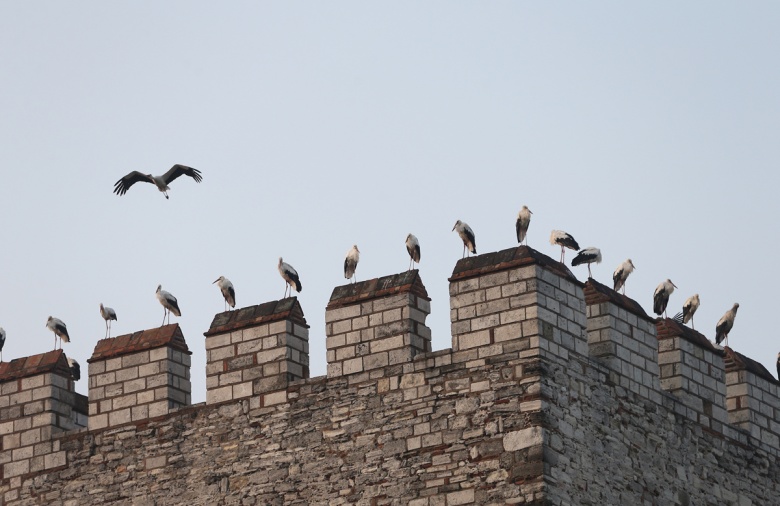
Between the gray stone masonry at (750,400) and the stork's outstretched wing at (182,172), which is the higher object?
the stork's outstretched wing at (182,172)

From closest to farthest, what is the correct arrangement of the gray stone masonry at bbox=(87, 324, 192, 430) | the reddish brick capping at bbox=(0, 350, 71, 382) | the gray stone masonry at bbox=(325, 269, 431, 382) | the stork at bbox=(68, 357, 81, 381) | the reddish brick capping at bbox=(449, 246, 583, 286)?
the reddish brick capping at bbox=(449, 246, 583, 286) → the gray stone masonry at bbox=(325, 269, 431, 382) → the gray stone masonry at bbox=(87, 324, 192, 430) → the reddish brick capping at bbox=(0, 350, 71, 382) → the stork at bbox=(68, 357, 81, 381)

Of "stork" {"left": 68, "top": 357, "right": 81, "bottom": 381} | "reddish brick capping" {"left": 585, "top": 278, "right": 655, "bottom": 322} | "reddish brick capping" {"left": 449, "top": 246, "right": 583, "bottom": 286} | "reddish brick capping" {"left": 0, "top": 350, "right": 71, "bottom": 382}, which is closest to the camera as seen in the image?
"reddish brick capping" {"left": 449, "top": 246, "right": 583, "bottom": 286}

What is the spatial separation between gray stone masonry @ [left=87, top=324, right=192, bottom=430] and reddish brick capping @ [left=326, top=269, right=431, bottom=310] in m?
2.16

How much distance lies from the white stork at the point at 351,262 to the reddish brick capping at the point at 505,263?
2475 mm

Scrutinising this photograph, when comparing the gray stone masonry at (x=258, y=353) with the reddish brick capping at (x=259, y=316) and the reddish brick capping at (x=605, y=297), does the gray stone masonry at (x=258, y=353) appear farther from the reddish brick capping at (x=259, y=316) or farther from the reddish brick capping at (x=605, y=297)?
the reddish brick capping at (x=605, y=297)

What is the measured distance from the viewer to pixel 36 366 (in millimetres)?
30109

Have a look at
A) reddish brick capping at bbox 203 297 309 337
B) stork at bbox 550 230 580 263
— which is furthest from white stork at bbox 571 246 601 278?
reddish brick capping at bbox 203 297 309 337

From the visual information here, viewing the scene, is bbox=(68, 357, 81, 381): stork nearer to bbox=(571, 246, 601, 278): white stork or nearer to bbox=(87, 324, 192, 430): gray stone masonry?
bbox=(87, 324, 192, 430): gray stone masonry

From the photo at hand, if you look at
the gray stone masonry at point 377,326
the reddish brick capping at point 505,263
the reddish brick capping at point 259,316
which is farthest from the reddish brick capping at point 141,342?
the reddish brick capping at point 505,263

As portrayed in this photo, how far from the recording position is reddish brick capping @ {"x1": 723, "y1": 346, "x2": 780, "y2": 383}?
99.0ft

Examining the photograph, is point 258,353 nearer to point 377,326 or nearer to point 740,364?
point 377,326

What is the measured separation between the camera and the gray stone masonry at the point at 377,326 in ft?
91.1

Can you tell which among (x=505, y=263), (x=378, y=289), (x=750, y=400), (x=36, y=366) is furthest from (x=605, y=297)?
(x=36, y=366)

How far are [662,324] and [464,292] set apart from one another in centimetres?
297
